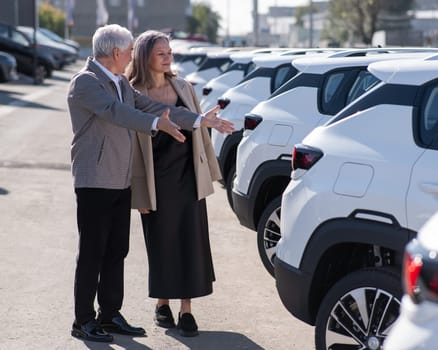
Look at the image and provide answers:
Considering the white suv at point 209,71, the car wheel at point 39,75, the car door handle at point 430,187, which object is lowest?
the car wheel at point 39,75

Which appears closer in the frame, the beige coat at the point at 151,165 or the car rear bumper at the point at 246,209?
the beige coat at the point at 151,165

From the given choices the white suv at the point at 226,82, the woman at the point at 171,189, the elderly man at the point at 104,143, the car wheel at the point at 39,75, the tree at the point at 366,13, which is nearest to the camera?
the elderly man at the point at 104,143

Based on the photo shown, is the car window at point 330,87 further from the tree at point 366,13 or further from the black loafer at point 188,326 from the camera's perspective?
the tree at point 366,13

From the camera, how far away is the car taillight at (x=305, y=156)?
5.02 meters

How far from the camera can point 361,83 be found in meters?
7.39

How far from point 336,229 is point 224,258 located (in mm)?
3640

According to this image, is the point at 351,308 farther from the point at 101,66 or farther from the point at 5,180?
the point at 5,180

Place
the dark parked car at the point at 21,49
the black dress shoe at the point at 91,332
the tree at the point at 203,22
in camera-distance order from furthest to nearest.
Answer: the tree at the point at 203,22
the dark parked car at the point at 21,49
the black dress shoe at the point at 91,332

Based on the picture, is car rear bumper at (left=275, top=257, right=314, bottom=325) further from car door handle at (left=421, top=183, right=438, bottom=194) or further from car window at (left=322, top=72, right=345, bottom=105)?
car window at (left=322, top=72, right=345, bottom=105)

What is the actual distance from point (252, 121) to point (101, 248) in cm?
249

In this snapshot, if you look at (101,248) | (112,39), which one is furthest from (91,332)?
(112,39)

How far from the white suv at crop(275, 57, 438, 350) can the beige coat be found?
0.97 meters

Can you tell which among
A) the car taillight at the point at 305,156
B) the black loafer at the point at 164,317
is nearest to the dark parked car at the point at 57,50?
the black loafer at the point at 164,317

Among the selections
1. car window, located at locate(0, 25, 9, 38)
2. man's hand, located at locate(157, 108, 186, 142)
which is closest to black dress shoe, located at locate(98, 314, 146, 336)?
man's hand, located at locate(157, 108, 186, 142)
